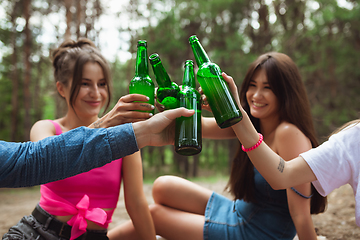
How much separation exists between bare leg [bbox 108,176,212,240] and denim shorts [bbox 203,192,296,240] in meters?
0.10

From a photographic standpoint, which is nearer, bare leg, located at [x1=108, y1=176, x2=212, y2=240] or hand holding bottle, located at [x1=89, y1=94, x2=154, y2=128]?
hand holding bottle, located at [x1=89, y1=94, x2=154, y2=128]

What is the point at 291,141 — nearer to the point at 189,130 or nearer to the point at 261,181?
the point at 261,181

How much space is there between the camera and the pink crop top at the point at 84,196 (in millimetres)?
1619

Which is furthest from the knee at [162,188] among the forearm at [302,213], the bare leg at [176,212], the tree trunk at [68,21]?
the tree trunk at [68,21]

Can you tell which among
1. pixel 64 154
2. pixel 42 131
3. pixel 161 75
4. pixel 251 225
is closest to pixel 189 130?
pixel 161 75

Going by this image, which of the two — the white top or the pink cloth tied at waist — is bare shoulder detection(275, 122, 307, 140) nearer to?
the white top

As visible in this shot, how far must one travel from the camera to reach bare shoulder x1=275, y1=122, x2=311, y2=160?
1770 millimetres

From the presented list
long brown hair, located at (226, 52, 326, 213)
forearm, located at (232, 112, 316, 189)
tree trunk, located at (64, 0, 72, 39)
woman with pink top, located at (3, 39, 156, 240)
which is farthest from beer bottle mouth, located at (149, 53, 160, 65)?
tree trunk, located at (64, 0, 72, 39)

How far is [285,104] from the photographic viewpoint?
192cm

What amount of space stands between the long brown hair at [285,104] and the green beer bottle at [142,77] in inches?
37.6

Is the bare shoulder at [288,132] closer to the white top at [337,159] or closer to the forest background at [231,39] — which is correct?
the white top at [337,159]

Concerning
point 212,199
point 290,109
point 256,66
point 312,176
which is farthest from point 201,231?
point 256,66

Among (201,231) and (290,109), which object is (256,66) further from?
(201,231)

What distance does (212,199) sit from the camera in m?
2.19
